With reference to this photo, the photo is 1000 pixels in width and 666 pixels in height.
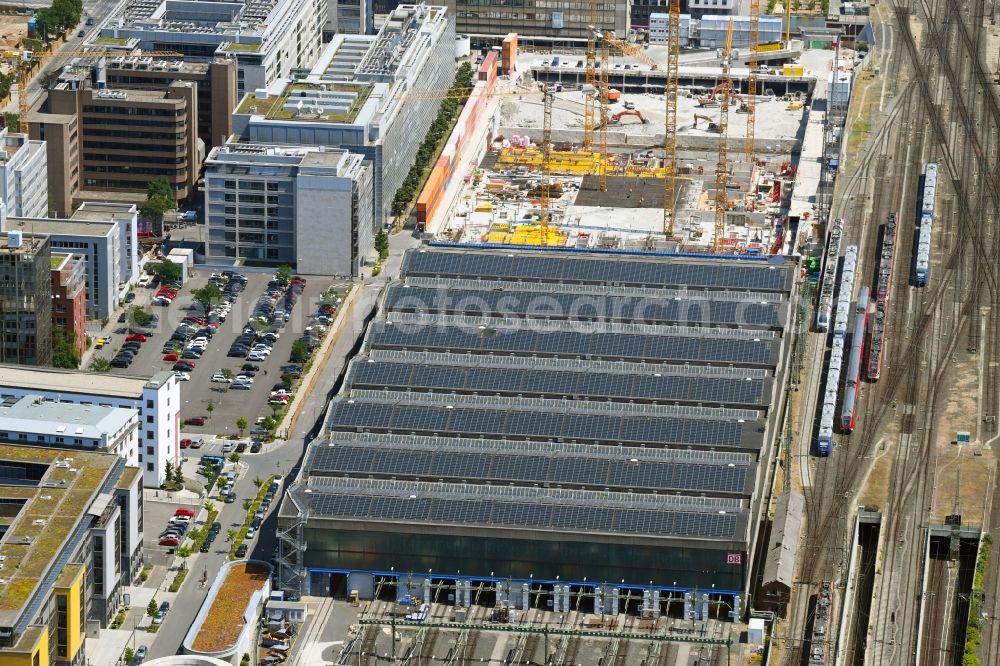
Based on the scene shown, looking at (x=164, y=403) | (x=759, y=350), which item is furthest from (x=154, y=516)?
(x=759, y=350)

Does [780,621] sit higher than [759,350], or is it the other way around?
[759,350]

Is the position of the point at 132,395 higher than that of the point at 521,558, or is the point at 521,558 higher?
the point at 132,395

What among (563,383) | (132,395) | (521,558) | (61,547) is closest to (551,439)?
(563,383)

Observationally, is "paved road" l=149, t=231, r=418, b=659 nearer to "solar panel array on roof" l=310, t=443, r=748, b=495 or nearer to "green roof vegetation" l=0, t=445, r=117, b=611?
"solar panel array on roof" l=310, t=443, r=748, b=495

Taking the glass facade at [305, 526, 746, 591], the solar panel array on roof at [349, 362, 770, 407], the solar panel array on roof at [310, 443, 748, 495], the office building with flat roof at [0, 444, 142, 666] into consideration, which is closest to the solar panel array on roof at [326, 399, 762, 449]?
the solar panel array on roof at [310, 443, 748, 495]

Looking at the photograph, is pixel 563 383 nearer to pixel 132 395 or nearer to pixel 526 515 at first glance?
pixel 526 515

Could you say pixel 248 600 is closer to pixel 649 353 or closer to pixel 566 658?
pixel 566 658
